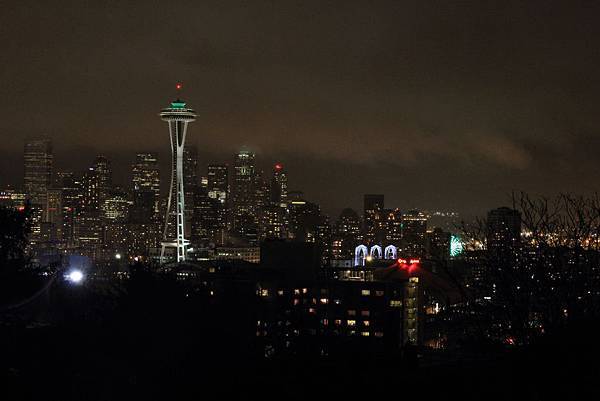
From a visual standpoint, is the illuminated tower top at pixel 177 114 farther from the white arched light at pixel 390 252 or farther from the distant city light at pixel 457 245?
the distant city light at pixel 457 245

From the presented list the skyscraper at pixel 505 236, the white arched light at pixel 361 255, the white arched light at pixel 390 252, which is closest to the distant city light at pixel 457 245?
the skyscraper at pixel 505 236

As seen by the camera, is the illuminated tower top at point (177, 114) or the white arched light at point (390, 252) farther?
the white arched light at point (390, 252)

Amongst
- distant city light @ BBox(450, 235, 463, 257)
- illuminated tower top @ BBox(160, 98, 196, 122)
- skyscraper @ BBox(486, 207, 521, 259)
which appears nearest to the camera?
skyscraper @ BBox(486, 207, 521, 259)

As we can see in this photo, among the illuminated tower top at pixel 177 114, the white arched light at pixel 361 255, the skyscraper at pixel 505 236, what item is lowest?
the skyscraper at pixel 505 236

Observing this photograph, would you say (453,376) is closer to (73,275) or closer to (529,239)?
(529,239)

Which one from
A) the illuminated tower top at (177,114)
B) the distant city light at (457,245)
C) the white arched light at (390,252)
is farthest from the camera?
the white arched light at (390,252)

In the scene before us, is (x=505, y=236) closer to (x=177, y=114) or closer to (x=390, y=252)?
(x=177, y=114)

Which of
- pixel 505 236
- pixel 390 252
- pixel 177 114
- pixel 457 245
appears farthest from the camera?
pixel 390 252

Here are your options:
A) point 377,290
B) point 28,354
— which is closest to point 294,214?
point 377,290

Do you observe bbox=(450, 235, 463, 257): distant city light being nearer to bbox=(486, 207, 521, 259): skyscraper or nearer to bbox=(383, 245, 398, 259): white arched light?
bbox=(486, 207, 521, 259): skyscraper

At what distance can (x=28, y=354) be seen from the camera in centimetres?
1346

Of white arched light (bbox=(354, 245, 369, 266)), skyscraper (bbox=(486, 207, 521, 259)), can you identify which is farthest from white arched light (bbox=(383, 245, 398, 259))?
skyscraper (bbox=(486, 207, 521, 259))

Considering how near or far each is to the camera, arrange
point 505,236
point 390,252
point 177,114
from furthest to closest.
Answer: point 390,252 → point 177,114 → point 505,236

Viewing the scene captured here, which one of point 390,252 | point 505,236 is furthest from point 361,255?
point 505,236
